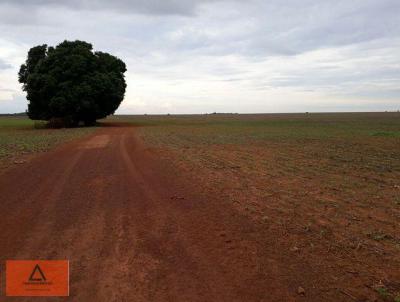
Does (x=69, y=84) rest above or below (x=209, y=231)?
above

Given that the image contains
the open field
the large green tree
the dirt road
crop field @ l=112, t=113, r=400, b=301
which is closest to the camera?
the dirt road

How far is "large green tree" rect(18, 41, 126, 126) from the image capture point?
41.5 metres

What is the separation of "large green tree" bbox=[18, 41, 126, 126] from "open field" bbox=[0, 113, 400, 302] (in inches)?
1222

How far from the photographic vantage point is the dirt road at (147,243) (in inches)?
178

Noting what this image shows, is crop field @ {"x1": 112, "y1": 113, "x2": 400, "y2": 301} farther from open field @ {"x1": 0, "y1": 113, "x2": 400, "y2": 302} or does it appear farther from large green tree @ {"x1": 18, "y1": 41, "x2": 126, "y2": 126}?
large green tree @ {"x1": 18, "y1": 41, "x2": 126, "y2": 126}

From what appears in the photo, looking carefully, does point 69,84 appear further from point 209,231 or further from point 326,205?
point 209,231

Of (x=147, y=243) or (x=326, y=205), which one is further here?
(x=326, y=205)

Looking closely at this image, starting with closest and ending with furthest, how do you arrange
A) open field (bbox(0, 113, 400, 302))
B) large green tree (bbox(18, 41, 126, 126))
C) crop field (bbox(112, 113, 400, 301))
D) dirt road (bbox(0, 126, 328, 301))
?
dirt road (bbox(0, 126, 328, 301))
open field (bbox(0, 113, 400, 302))
crop field (bbox(112, 113, 400, 301))
large green tree (bbox(18, 41, 126, 126))

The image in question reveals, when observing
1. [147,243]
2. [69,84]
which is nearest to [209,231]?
[147,243]

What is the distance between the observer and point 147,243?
5863 mm

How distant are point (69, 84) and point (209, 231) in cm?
3894

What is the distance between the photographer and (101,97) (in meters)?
44.5

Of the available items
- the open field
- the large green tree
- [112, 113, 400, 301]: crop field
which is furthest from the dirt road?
the large green tree

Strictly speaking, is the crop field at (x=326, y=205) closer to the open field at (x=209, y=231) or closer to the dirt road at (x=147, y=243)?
the open field at (x=209, y=231)
